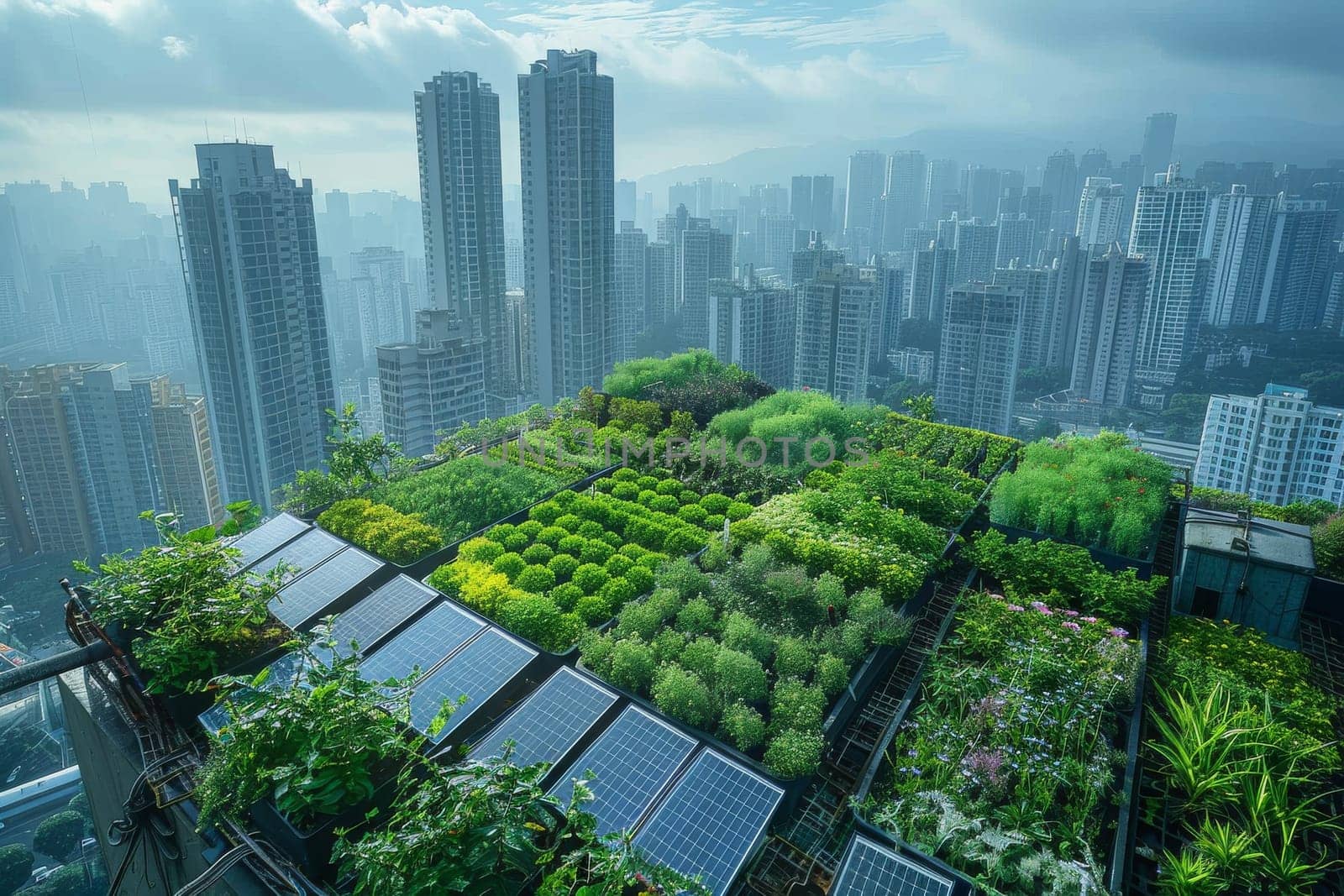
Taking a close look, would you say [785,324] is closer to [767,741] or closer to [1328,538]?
[1328,538]

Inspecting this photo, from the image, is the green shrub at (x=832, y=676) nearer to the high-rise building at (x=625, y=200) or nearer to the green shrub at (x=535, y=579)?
the green shrub at (x=535, y=579)

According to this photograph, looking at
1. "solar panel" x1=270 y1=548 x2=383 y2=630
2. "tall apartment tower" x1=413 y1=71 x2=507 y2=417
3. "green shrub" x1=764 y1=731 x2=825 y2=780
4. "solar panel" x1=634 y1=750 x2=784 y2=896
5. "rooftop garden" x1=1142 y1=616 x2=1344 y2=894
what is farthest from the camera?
"tall apartment tower" x1=413 y1=71 x2=507 y2=417

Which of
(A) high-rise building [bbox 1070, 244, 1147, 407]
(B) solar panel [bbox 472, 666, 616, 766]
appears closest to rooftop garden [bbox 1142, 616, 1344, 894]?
(B) solar panel [bbox 472, 666, 616, 766]

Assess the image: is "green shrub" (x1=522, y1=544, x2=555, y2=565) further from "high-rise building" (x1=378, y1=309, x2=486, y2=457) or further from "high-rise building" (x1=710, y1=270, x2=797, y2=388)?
"high-rise building" (x1=710, y1=270, x2=797, y2=388)

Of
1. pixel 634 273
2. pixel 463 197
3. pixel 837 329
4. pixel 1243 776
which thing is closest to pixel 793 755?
pixel 1243 776

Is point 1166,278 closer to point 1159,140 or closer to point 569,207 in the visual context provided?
point 569,207

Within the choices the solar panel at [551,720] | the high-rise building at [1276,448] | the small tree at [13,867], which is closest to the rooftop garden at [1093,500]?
the solar panel at [551,720]
